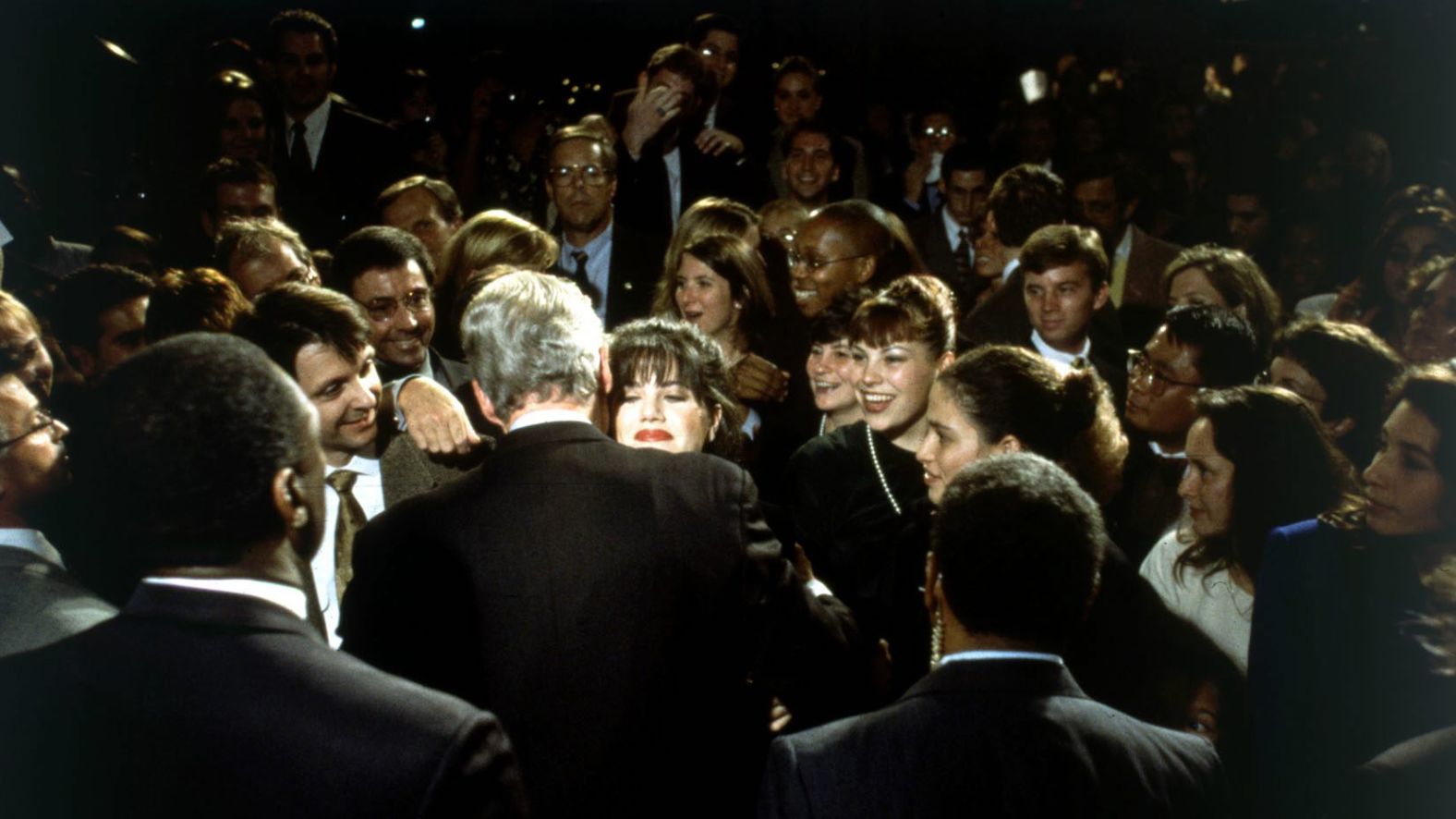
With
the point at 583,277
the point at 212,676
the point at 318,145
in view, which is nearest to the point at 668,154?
the point at 583,277

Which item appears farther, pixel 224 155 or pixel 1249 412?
pixel 224 155

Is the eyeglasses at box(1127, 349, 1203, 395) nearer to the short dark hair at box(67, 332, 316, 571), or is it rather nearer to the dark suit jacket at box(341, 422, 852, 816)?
the dark suit jacket at box(341, 422, 852, 816)

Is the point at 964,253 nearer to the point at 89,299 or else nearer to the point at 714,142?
the point at 714,142

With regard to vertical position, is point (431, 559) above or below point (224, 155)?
below

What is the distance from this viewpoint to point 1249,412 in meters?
3.32

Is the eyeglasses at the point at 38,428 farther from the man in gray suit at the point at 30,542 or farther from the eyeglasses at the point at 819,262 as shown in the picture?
the eyeglasses at the point at 819,262

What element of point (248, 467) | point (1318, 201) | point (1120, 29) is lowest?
point (248, 467)

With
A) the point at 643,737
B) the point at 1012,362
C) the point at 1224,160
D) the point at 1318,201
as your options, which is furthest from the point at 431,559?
the point at 1224,160

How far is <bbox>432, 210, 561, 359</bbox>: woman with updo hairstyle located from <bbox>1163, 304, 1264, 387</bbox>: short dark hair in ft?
7.36

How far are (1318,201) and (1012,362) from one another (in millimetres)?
4455

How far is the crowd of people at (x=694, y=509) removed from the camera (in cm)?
153

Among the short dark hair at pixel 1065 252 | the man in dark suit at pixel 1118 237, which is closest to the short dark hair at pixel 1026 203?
the man in dark suit at pixel 1118 237

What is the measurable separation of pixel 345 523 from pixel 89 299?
1742 mm

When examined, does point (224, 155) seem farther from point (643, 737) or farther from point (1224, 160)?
point (1224, 160)
